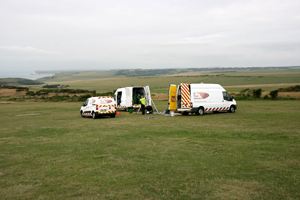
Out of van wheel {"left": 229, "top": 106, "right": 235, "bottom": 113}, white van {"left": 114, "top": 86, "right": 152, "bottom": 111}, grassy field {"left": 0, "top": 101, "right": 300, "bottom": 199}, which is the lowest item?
van wheel {"left": 229, "top": 106, "right": 235, "bottom": 113}

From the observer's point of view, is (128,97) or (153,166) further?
(128,97)

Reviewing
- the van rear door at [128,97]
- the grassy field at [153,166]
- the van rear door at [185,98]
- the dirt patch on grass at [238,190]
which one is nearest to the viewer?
the dirt patch on grass at [238,190]

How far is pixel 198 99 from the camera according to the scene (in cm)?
2116

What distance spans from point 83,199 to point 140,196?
3.52 feet

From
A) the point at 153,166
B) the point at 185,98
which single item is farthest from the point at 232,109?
the point at 153,166

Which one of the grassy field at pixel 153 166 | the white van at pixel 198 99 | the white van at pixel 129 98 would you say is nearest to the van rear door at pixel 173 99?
the white van at pixel 198 99

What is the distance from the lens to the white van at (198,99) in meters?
20.9

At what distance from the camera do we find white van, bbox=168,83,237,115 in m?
20.9

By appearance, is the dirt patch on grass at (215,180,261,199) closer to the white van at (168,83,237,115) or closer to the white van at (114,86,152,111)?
the white van at (168,83,237,115)

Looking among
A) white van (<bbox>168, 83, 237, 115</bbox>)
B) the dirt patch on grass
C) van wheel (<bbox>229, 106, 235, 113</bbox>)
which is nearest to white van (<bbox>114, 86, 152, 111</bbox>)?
white van (<bbox>168, 83, 237, 115</bbox>)

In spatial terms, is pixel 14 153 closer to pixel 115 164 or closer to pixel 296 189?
pixel 115 164

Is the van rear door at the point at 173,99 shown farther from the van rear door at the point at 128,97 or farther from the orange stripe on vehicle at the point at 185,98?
the van rear door at the point at 128,97

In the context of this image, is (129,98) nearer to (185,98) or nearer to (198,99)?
(185,98)

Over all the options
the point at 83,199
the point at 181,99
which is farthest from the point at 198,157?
the point at 181,99
